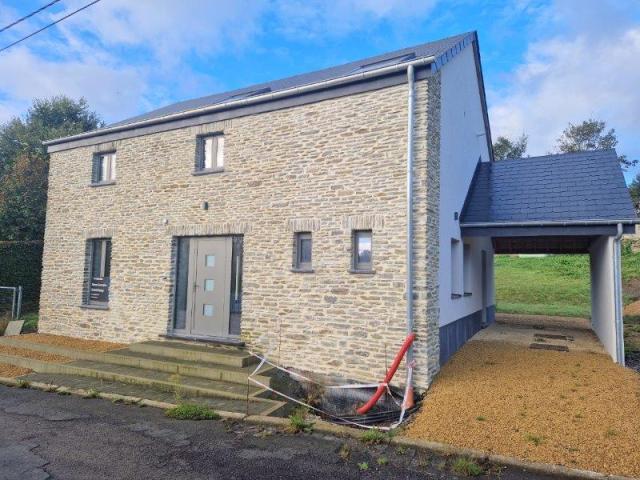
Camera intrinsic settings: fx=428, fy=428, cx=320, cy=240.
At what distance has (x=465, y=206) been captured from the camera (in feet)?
34.5

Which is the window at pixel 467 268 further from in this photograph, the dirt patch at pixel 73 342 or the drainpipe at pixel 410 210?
the dirt patch at pixel 73 342

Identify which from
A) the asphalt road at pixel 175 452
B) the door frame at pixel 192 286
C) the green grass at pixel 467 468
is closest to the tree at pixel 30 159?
the door frame at pixel 192 286

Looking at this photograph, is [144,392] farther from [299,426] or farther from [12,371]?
[12,371]

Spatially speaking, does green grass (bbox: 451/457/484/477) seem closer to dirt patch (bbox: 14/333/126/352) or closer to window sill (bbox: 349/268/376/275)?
window sill (bbox: 349/268/376/275)

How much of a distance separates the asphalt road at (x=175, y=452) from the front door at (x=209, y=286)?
3.23 metres

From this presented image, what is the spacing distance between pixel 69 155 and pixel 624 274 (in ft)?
89.2

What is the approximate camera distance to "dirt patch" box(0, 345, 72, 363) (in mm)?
9250

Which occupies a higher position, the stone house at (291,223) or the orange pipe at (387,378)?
the stone house at (291,223)

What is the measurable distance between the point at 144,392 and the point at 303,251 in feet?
12.4

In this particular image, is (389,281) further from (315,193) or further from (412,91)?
(412,91)

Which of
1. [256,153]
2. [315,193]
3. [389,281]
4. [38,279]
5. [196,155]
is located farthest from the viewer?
[38,279]

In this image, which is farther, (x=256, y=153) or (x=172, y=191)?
(x=172, y=191)

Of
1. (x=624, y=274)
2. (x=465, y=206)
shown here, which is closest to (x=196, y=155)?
(x=465, y=206)

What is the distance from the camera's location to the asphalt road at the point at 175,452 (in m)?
4.48
